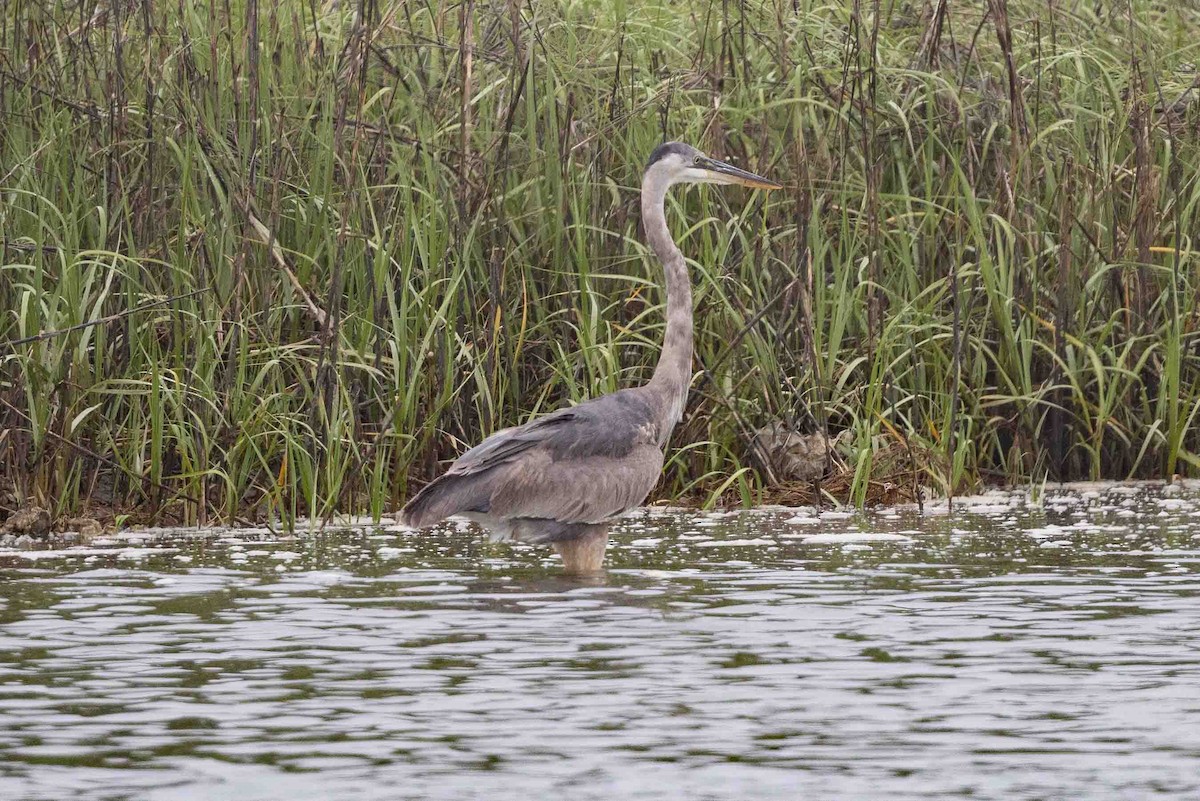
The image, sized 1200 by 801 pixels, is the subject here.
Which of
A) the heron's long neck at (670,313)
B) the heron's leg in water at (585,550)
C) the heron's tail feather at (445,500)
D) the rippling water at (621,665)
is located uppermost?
the heron's long neck at (670,313)

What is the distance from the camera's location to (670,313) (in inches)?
307

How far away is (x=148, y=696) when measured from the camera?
4.82 m

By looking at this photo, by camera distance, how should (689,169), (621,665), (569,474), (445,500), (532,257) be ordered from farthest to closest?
(532,257) → (689,169) → (569,474) → (445,500) → (621,665)

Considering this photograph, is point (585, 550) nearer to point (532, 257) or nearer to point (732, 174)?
point (732, 174)

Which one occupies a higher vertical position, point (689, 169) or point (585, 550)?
point (689, 169)

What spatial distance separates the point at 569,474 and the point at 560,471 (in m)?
0.03

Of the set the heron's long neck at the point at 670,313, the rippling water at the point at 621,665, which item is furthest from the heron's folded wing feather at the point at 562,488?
the heron's long neck at the point at 670,313

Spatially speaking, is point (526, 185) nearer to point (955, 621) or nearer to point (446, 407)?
point (446, 407)

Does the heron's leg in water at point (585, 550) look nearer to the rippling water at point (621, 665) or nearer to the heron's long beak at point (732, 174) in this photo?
the rippling water at point (621, 665)

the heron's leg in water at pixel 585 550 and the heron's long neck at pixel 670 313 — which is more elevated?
the heron's long neck at pixel 670 313

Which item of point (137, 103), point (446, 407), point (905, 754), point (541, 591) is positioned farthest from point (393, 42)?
point (905, 754)

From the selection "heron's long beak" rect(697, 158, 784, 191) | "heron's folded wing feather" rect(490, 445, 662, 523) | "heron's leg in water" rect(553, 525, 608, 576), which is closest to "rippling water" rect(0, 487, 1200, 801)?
"heron's leg in water" rect(553, 525, 608, 576)

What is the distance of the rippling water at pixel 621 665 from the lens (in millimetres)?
4039

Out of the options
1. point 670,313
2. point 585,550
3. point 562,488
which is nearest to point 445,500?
point 562,488
